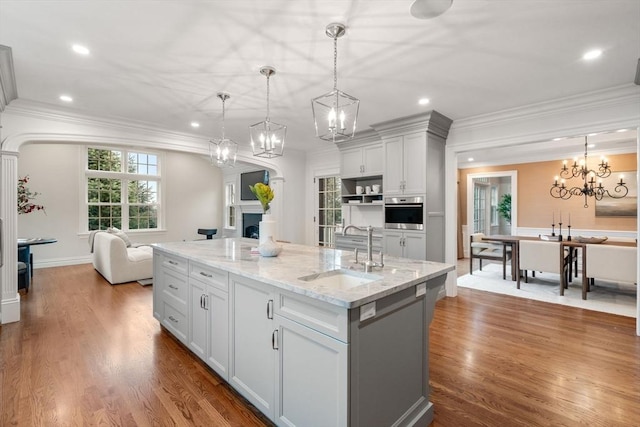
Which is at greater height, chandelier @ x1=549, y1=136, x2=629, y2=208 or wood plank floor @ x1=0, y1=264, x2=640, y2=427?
chandelier @ x1=549, y1=136, x2=629, y2=208

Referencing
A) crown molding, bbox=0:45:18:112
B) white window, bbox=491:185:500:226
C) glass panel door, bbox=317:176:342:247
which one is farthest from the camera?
white window, bbox=491:185:500:226

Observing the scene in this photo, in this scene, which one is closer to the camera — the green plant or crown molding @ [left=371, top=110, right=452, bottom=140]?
crown molding @ [left=371, top=110, right=452, bottom=140]

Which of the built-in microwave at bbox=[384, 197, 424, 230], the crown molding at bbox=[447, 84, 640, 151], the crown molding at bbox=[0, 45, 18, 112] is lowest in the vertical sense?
the built-in microwave at bbox=[384, 197, 424, 230]

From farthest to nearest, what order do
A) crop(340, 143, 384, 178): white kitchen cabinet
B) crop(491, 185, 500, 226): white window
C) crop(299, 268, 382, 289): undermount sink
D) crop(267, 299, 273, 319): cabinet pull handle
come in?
1. crop(491, 185, 500, 226): white window
2. crop(340, 143, 384, 178): white kitchen cabinet
3. crop(299, 268, 382, 289): undermount sink
4. crop(267, 299, 273, 319): cabinet pull handle

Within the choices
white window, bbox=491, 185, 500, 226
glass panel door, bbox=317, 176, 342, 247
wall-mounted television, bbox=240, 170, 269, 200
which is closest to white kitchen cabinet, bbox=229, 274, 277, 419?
glass panel door, bbox=317, 176, 342, 247

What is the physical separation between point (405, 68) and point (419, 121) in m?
1.45

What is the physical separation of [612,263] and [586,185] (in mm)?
2141

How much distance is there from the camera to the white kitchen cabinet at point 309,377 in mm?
1387

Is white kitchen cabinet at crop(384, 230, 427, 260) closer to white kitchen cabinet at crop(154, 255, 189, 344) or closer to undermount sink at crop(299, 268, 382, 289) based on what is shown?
undermount sink at crop(299, 268, 382, 289)

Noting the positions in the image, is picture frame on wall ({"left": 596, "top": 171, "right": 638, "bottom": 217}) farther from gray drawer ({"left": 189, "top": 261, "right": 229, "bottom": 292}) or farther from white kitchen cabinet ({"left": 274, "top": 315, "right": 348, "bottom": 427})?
gray drawer ({"left": 189, "top": 261, "right": 229, "bottom": 292})

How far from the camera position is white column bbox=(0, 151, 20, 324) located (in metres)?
3.32

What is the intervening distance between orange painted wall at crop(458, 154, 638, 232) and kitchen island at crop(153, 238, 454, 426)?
6.01 metres

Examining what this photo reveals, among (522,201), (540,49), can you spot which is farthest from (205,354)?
(522,201)

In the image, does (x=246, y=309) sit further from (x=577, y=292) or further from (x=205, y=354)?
(x=577, y=292)
